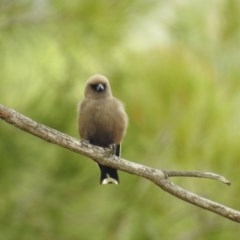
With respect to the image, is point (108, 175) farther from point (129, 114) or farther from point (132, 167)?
point (129, 114)

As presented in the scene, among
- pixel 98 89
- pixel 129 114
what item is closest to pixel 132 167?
pixel 98 89

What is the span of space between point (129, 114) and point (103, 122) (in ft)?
7.93

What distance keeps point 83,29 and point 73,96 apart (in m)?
0.55

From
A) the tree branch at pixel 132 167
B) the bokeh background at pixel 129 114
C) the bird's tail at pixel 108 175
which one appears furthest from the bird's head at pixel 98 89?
the bokeh background at pixel 129 114

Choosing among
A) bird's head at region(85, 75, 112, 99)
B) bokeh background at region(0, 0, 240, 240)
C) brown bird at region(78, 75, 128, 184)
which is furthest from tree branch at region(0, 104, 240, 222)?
bokeh background at region(0, 0, 240, 240)

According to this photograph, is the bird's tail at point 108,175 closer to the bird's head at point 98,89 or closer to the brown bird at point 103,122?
the brown bird at point 103,122

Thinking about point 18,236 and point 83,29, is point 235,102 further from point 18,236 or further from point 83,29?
point 18,236

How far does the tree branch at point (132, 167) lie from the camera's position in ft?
8.40

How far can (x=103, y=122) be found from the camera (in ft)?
10.9

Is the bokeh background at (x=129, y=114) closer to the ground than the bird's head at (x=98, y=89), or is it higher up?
higher up

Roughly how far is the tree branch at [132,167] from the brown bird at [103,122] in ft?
2.05

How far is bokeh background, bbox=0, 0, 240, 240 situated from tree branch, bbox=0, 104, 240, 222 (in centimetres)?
274

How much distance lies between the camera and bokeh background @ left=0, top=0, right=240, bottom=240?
5504mm

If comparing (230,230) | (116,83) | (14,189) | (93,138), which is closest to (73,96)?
(116,83)
